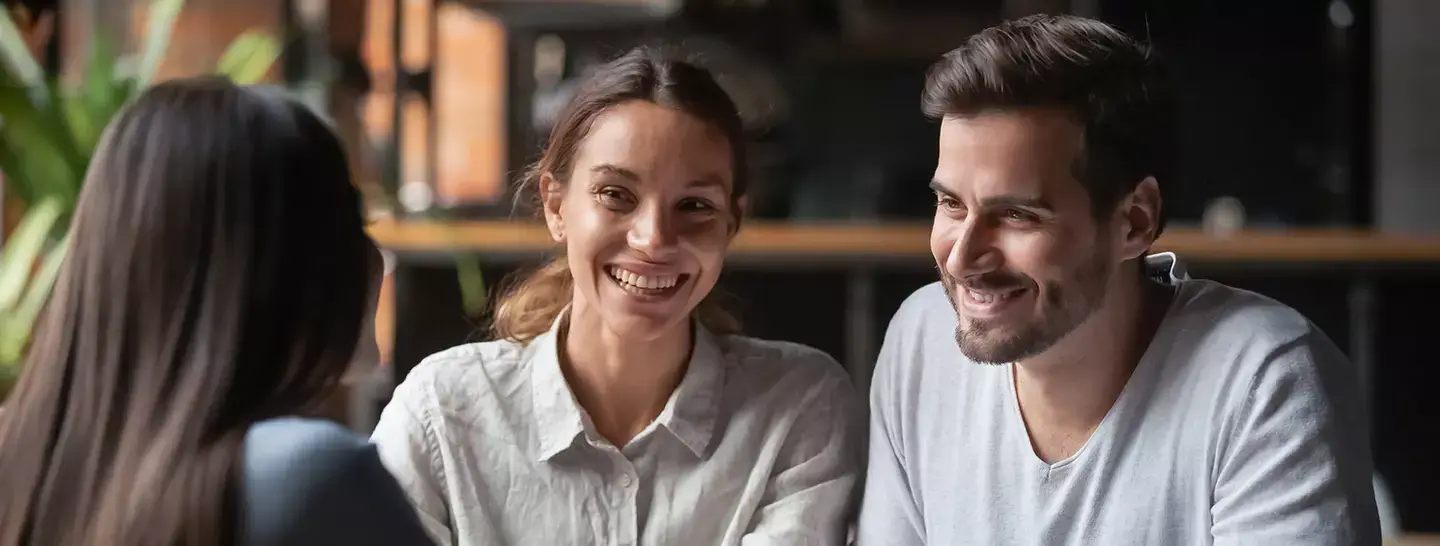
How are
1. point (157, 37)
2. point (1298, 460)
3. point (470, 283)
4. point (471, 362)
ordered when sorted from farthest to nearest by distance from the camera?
1. point (157, 37)
2. point (470, 283)
3. point (471, 362)
4. point (1298, 460)

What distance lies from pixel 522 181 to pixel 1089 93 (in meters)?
0.52

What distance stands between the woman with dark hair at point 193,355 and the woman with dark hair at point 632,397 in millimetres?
295

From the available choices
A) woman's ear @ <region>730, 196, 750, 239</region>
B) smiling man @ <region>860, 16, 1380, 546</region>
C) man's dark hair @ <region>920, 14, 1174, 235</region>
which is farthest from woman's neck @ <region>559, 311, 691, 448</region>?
man's dark hair @ <region>920, 14, 1174, 235</region>

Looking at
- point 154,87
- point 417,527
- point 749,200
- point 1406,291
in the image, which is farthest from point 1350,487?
point 1406,291

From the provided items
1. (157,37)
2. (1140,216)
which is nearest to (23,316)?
(157,37)

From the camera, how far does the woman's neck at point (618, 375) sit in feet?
3.66

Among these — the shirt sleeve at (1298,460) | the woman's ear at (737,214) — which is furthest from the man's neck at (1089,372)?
the woman's ear at (737,214)

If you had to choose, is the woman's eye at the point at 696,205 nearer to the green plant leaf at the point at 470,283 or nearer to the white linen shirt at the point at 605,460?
the white linen shirt at the point at 605,460

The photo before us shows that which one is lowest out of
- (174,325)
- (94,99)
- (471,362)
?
(471,362)

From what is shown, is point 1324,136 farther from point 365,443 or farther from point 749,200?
point 365,443

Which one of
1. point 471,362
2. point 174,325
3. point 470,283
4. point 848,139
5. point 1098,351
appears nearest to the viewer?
point 174,325

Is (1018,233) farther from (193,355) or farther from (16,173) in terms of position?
(16,173)

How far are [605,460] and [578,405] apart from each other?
5cm

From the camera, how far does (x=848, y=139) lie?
3.17 meters
